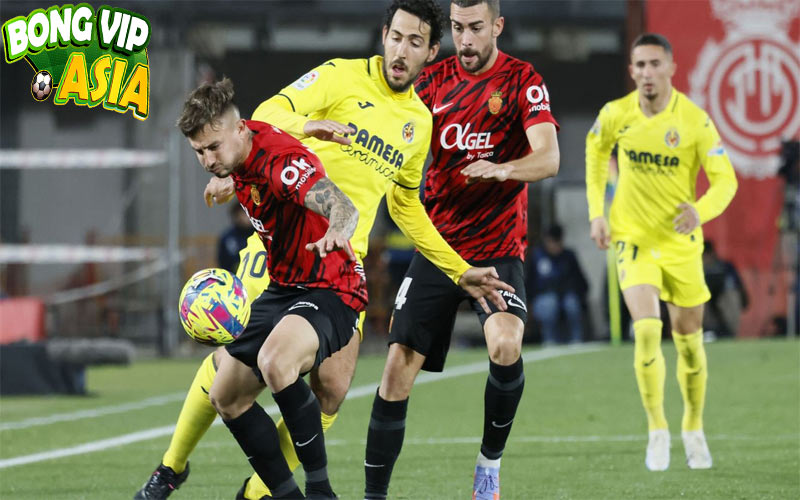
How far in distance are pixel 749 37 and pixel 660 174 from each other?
10134mm

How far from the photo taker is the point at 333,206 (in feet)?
17.3

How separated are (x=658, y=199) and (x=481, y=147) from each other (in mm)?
2123

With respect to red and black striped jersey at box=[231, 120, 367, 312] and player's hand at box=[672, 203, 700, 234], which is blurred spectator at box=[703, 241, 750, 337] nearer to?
player's hand at box=[672, 203, 700, 234]

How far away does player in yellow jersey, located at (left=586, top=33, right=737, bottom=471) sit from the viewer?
8211mm

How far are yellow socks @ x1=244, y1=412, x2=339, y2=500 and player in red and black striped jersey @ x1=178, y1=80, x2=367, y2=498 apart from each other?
49cm

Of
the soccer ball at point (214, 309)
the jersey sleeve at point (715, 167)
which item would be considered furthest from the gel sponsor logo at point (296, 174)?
the jersey sleeve at point (715, 167)

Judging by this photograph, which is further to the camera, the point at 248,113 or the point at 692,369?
the point at 248,113

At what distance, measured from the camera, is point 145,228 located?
67.4 ft

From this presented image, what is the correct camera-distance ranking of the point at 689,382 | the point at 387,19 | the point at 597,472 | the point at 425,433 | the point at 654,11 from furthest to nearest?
the point at 654,11
the point at 425,433
the point at 689,382
the point at 597,472
the point at 387,19

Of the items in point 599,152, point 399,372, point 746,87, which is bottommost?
point 399,372

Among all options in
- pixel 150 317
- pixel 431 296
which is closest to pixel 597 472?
pixel 431 296

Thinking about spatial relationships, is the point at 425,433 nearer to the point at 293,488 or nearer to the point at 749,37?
the point at 293,488

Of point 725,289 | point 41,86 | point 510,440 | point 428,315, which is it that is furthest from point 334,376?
point 725,289

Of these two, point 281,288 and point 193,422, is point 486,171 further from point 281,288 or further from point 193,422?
point 193,422
